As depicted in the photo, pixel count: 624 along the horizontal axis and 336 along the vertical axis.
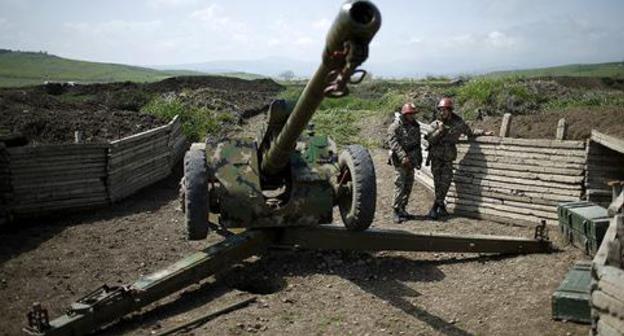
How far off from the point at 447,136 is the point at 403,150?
735mm

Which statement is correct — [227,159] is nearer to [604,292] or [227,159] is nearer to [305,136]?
[305,136]

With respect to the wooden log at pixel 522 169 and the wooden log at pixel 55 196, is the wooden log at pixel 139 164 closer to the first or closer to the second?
the wooden log at pixel 55 196

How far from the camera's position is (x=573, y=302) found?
17.4 ft

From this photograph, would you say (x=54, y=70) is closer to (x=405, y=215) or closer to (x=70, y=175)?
(x=70, y=175)

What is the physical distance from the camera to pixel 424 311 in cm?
602

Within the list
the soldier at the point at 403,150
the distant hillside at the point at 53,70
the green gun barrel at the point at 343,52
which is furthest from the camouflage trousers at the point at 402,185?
the distant hillside at the point at 53,70

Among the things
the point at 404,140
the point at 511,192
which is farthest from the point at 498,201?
the point at 404,140

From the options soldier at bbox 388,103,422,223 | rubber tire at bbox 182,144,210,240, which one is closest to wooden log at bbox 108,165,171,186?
rubber tire at bbox 182,144,210,240

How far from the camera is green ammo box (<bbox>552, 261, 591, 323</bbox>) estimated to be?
5289 millimetres

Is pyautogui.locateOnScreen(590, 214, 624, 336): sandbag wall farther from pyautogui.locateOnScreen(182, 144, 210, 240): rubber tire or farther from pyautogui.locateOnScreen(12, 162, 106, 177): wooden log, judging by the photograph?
pyautogui.locateOnScreen(12, 162, 106, 177): wooden log

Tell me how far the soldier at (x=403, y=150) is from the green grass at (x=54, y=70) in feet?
150

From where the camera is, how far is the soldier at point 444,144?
9.21m

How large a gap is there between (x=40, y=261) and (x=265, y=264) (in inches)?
115

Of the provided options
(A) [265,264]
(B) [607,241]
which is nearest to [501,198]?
(A) [265,264]
